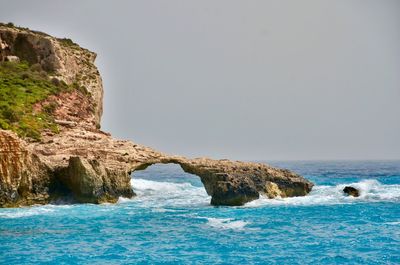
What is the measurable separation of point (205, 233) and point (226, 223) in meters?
3.78

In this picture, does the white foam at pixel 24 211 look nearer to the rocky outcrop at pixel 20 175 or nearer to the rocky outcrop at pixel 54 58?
the rocky outcrop at pixel 20 175

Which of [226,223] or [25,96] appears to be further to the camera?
[25,96]

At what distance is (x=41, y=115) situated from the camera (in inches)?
2056

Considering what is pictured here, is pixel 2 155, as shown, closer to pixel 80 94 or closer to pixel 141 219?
pixel 141 219

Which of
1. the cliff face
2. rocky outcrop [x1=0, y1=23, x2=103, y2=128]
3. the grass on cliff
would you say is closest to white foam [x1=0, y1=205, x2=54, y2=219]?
the cliff face

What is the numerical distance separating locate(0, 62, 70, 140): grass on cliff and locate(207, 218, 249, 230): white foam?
23.0 metres

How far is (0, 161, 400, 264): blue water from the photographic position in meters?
21.8

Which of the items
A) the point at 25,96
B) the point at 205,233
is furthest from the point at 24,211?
the point at 25,96

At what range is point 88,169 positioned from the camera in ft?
135

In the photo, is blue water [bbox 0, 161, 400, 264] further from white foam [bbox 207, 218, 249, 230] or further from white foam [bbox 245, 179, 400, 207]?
white foam [bbox 245, 179, 400, 207]

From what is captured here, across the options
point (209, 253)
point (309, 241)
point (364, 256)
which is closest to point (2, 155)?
point (209, 253)

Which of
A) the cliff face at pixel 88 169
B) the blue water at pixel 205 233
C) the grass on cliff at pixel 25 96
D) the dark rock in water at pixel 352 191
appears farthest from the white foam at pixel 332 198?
the grass on cliff at pixel 25 96

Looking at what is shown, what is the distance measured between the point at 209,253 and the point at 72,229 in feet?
35.1

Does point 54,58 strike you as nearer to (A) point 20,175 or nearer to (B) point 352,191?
(A) point 20,175
